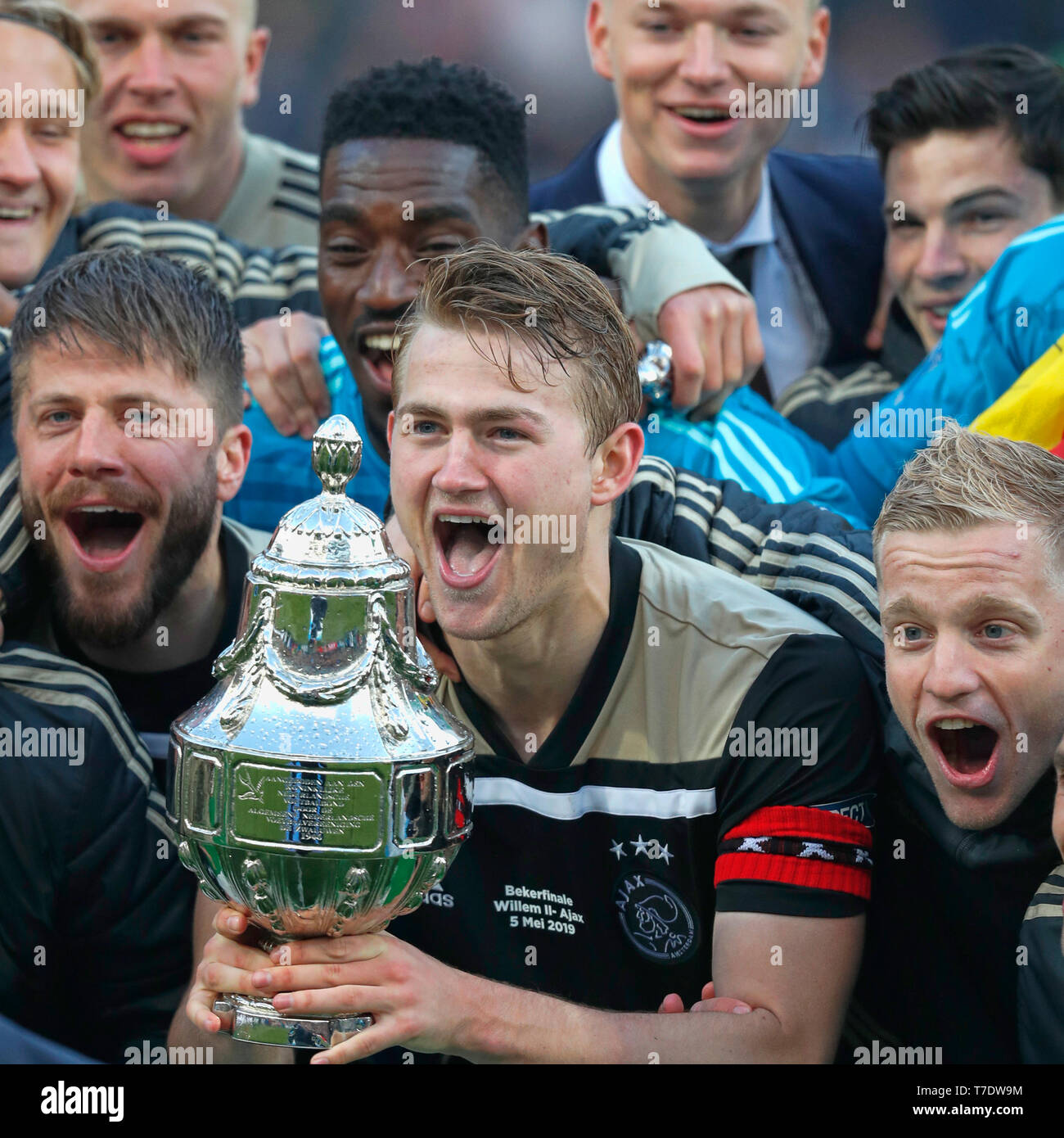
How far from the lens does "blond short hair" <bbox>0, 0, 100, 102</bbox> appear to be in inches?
128

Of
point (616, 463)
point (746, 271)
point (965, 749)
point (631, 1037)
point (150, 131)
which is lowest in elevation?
point (631, 1037)

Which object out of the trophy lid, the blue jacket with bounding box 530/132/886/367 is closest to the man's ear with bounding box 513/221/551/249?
the blue jacket with bounding box 530/132/886/367

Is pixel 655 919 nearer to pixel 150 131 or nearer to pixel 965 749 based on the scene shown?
pixel 965 749

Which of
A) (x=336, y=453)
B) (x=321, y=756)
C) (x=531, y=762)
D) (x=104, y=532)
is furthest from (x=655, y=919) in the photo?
(x=104, y=532)

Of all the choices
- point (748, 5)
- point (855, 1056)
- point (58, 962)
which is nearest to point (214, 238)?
point (748, 5)

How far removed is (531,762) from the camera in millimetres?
2547

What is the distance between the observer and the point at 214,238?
366 cm

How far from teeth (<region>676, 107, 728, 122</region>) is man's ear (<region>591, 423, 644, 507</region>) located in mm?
1338

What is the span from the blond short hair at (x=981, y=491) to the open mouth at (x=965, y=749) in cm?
26

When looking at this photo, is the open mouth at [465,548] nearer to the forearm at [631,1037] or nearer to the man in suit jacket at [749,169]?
the forearm at [631,1037]

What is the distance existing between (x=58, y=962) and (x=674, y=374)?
1.66m

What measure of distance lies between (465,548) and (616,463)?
0.30m

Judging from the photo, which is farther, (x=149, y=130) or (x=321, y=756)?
(x=149, y=130)
